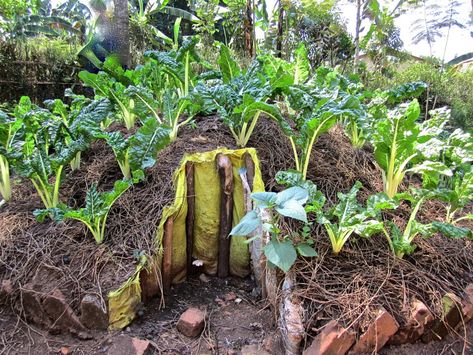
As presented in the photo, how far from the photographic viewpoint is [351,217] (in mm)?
1726

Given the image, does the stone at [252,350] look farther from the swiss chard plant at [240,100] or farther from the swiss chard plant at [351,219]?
the swiss chard plant at [240,100]

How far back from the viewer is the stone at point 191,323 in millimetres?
1691

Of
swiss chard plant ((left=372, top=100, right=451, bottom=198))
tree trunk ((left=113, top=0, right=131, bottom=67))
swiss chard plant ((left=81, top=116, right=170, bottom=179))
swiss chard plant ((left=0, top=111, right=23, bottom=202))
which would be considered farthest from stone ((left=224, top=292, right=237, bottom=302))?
tree trunk ((left=113, top=0, right=131, bottom=67))

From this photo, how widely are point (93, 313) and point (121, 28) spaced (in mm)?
3713

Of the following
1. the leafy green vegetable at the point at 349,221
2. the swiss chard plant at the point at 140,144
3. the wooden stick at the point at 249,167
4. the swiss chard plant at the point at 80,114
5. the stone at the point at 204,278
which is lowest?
the stone at the point at 204,278

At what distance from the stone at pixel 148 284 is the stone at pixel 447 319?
4.71 ft

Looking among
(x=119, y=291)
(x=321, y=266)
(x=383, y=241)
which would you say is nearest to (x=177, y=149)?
(x=119, y=291)

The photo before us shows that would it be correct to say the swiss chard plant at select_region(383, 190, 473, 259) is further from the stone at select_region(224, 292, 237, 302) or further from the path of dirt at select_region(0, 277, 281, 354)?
the stone at select_region(224, 292, 237, 302)

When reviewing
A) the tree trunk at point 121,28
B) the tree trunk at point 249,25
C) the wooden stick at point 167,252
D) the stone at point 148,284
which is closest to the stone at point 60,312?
the stone at point 148,284

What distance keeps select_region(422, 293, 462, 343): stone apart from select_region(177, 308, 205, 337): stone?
112 cm

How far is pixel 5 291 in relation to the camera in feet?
6.12

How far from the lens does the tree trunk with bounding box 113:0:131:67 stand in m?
4.16

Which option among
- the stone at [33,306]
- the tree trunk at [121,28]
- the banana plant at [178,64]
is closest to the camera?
the stone at [33,306]

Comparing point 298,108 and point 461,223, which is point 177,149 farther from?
point 461,223
